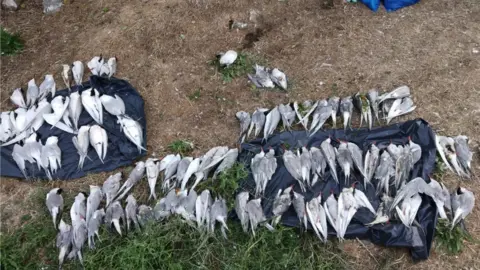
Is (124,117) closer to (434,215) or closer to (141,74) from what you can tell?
(141,74)

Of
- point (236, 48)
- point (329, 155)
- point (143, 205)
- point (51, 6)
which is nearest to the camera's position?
point (143, 205)

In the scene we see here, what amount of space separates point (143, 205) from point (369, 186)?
81.8 inches

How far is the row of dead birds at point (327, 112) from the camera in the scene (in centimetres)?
439

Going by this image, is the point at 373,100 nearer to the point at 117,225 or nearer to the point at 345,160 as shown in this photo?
the point at 345,160

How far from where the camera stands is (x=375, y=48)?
513 cm

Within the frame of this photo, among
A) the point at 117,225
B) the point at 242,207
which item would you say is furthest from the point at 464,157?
the point at 117,225

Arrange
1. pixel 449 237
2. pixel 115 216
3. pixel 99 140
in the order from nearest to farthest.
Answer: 1. pixel 449 237
2. pixel 115 216
3. pixel 99 140

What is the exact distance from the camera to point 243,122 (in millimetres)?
4496

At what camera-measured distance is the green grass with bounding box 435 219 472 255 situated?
351cm

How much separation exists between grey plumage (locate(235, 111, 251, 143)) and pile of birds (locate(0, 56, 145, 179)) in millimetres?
1046

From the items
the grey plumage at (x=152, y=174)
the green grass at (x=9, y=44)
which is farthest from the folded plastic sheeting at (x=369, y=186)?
the green grass at (x=9, y=44)

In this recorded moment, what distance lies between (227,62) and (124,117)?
139 cm

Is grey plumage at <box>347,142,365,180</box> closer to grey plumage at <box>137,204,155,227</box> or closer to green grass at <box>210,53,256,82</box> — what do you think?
green grass at <box>210,53,256,82</box>

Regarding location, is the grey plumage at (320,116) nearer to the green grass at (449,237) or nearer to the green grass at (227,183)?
the green grass at (227,183)
